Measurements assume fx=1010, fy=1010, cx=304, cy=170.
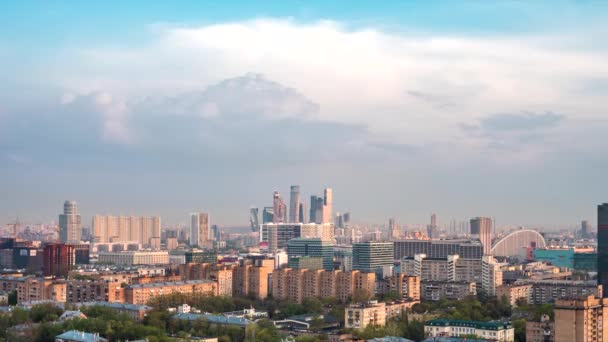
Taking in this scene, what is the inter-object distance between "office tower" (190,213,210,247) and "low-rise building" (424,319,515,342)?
56.5m

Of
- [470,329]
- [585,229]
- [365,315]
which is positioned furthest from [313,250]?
[585,229]

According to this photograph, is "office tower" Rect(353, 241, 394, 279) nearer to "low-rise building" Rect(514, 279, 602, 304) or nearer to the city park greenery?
"low-rise building" Rect(514, 279, 602, 304)

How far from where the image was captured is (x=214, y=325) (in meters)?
24.6

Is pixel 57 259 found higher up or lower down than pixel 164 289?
higher up

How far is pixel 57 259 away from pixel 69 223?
32.3 meters

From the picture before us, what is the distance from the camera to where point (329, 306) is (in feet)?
107

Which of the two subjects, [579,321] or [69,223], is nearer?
[579,321]

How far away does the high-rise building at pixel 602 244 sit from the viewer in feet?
111

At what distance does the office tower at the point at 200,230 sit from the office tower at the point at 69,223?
9680 mm

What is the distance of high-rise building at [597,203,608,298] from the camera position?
Result: 33781 millimetres

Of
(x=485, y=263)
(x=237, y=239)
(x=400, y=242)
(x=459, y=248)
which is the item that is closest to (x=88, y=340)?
(x=485, y=263)

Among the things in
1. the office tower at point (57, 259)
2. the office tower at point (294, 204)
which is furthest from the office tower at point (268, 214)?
the office tower at point (57, 259)

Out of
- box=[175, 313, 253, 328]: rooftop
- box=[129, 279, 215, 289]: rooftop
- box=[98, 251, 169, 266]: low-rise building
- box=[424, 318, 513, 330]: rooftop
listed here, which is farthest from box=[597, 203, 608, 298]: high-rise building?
box=[98, 251, 169, 266]: low-rise building

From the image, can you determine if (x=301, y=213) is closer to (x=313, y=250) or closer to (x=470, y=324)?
(x=313, y=250)
